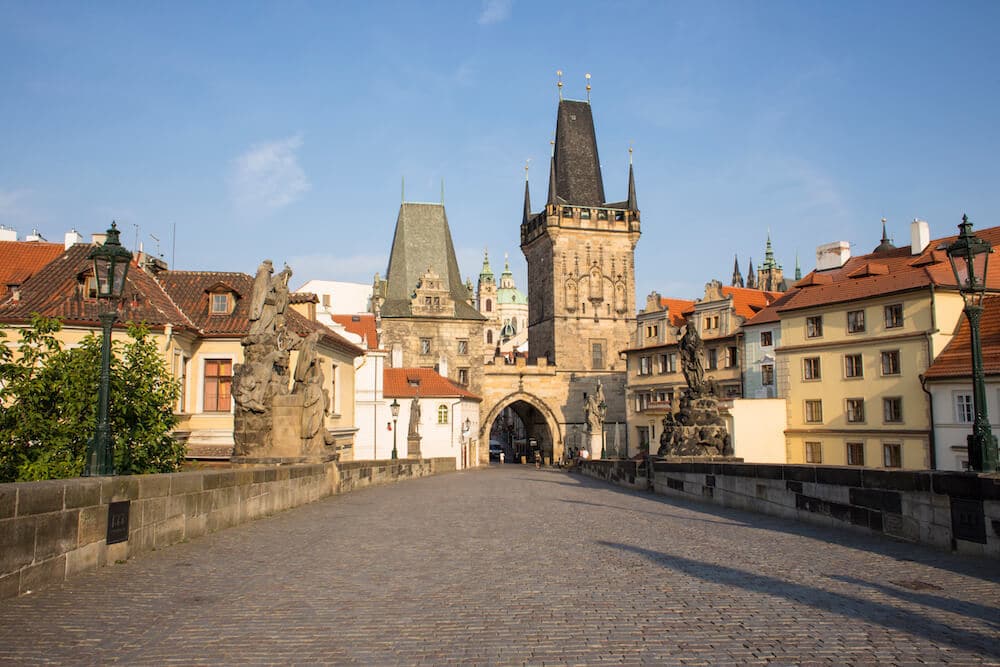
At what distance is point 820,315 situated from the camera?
3825cm

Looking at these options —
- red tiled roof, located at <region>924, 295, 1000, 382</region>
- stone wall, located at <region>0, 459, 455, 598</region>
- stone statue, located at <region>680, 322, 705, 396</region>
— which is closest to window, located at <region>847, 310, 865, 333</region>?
red tiled roof, located at <region>924, 295, 1000, 382</region>

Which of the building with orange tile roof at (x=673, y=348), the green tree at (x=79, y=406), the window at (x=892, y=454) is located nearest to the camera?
the green tree at (x=79, y=406)

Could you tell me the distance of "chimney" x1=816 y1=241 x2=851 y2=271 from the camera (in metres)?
48.3

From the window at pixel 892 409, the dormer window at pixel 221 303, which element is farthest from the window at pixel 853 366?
the dormer window at pixel 221 303

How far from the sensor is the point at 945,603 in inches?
263

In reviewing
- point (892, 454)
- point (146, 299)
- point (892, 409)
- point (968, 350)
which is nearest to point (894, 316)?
point (892, 409)

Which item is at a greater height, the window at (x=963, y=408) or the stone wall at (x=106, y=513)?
the window at (x=963, y=408)

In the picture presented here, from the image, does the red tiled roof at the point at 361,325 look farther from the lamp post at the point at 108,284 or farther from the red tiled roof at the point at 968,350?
the lamp post at the point at 108,284

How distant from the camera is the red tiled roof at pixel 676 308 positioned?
55.5m

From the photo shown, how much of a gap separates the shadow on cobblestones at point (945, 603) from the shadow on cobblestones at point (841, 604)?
359 millimetres

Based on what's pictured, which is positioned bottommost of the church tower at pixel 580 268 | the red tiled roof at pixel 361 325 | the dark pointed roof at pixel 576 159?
the red tiled roof at pixel 361 325

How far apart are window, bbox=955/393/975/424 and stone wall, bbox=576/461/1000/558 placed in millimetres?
18790

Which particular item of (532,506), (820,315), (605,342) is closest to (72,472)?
(532,506)

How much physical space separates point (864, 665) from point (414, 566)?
15.1 feet
